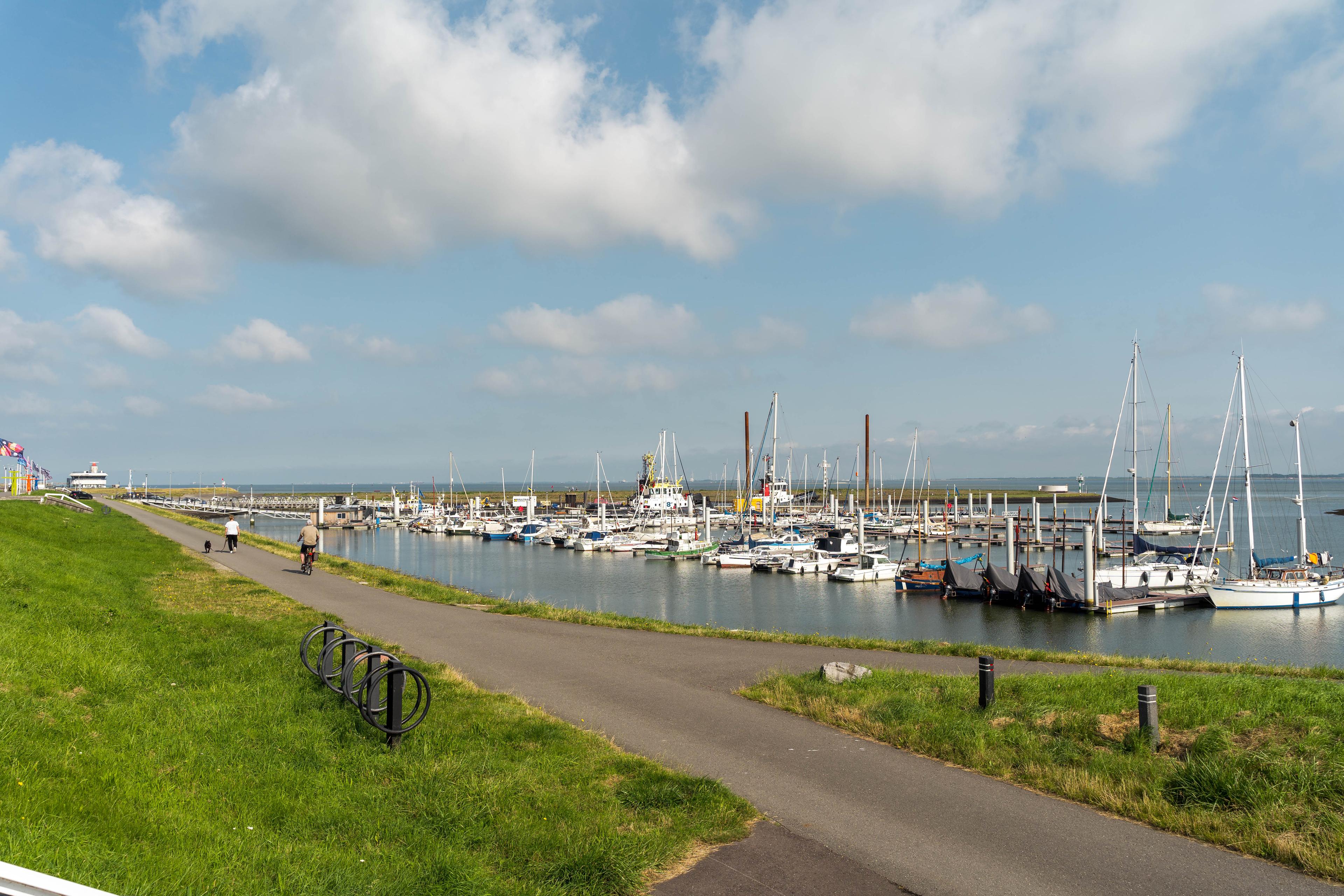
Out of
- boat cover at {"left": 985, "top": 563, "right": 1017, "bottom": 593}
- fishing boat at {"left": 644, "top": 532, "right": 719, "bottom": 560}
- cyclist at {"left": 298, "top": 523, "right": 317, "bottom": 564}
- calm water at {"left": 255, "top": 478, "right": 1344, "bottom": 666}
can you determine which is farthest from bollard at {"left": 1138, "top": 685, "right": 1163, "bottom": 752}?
fishing boat at {"left": 644, "top": 532, "right": 719, "bottom": 560}

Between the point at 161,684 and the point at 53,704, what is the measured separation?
1.82m

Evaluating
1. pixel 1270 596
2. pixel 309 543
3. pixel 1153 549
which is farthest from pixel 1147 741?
pixel 1153 549

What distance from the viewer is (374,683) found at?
810 centimetres

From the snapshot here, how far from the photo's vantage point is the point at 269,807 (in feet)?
20.4

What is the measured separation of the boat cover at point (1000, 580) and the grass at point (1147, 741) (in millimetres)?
31032

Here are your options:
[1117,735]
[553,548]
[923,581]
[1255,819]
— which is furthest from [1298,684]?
[553,548]

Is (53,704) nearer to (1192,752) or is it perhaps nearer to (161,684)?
(161,684)

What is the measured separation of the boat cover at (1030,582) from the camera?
40688 mm

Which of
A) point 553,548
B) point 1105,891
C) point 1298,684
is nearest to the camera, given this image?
point 1105,891

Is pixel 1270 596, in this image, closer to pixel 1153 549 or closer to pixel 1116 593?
pixel 1116 593

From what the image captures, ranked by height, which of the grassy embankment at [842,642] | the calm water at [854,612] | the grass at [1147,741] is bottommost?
the calm water at [854,612]

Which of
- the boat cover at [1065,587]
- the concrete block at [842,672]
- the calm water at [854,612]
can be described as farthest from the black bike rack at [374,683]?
the boat cover at [1065,587]

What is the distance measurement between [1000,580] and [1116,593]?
5.49 m

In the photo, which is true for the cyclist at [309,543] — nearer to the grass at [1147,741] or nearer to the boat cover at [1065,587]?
the grass at [1147,741]
